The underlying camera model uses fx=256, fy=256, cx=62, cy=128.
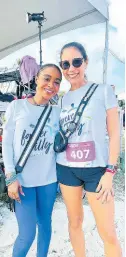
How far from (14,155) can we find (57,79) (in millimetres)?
471

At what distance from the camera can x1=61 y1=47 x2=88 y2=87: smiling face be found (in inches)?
51.9

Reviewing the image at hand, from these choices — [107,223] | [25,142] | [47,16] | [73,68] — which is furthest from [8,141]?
[47,16]

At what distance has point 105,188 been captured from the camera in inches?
49.6

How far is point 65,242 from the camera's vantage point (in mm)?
2051

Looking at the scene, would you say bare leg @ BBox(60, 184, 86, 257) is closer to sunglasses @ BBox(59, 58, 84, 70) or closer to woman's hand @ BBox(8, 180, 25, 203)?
woman's hand @ BBox(8, 180, 25, 203)

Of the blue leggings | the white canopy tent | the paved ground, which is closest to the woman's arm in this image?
the blue leggings

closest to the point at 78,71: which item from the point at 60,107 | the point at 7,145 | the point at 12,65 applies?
the point at 60,107

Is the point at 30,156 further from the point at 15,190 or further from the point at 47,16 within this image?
the point at 47,16

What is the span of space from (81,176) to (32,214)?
1.09 feet

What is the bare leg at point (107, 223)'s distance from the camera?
1.28 m

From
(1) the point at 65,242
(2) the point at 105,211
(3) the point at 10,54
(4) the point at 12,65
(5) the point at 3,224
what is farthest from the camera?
(3) the point at 10,54

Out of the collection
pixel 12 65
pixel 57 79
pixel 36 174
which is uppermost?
pixel 12 65

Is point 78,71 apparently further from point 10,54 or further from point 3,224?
point 10,54

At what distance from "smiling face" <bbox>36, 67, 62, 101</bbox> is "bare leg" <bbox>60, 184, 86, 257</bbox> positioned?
0.51 metres
